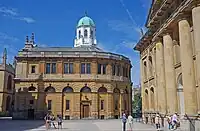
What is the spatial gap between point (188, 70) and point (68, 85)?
39938 mm

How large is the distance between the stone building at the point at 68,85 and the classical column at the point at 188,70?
3793cm

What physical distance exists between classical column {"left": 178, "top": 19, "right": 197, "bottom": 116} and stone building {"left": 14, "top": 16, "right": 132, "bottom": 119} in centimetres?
3793

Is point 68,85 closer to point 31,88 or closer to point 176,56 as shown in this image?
point 31,88

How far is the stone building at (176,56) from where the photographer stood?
21.5 metres

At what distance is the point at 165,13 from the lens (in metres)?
28.4

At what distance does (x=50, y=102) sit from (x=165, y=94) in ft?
113

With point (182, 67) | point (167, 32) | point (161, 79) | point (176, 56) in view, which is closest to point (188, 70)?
point (182, 67)

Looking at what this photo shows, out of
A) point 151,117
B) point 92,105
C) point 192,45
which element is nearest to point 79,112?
point 92,105

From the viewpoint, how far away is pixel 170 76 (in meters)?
27.3

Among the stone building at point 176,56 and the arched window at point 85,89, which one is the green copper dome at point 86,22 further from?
the stone building at point 176,56

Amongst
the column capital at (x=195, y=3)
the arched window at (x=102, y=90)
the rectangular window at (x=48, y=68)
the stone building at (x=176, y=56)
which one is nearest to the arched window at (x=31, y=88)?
the rectangular window at (x=48, y=68)

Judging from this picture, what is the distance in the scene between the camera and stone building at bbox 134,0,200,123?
21531 mm

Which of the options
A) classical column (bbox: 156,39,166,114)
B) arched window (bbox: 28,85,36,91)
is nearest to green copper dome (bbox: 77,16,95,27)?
A: arched window (bbox: 28,85,36,91)

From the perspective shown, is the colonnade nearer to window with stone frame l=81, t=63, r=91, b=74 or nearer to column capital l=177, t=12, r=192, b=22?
column capital l=177, t=12, r=192, b=22
